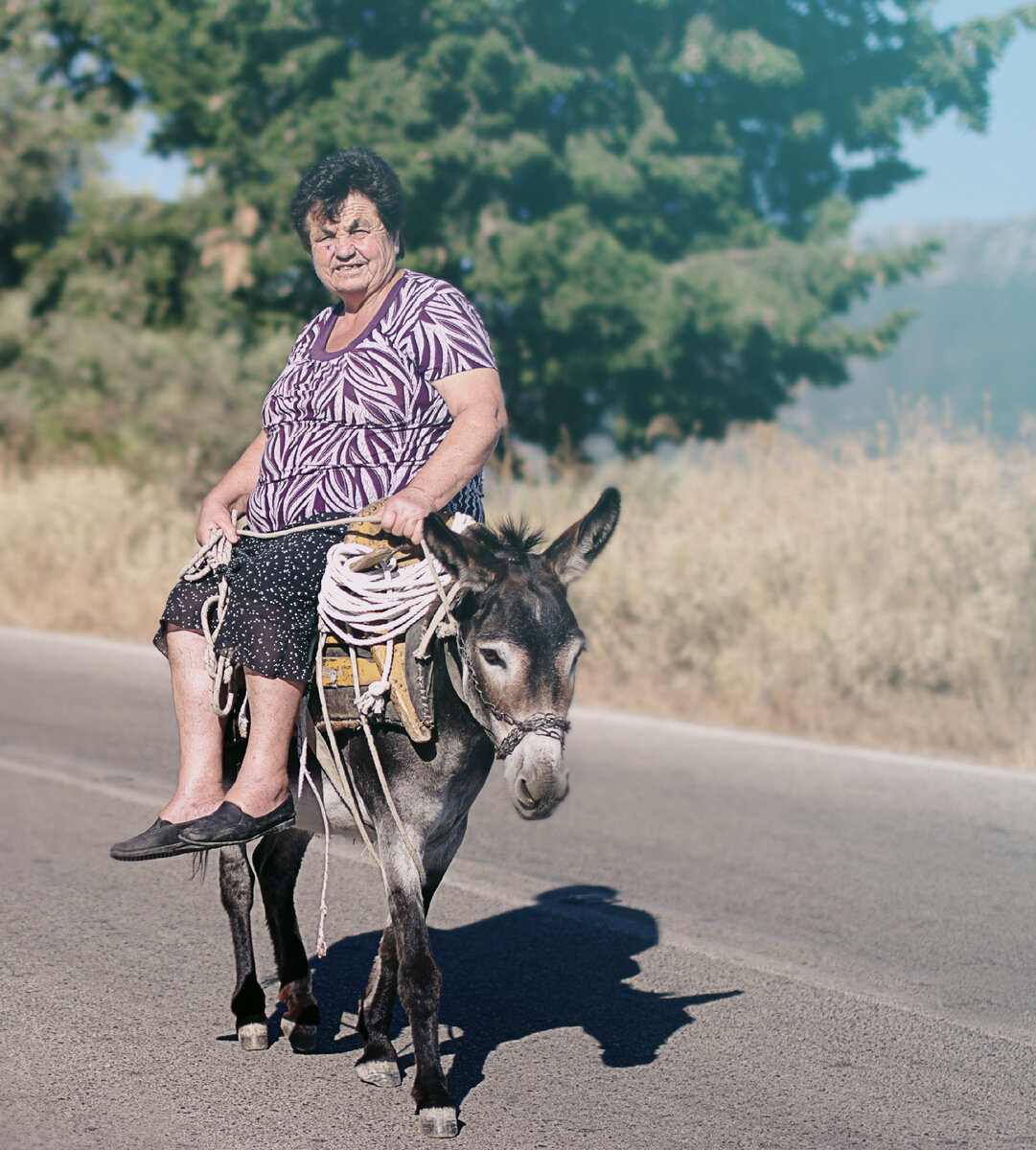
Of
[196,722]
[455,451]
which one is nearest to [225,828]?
[196,722]

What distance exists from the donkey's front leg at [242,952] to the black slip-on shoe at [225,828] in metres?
0.50

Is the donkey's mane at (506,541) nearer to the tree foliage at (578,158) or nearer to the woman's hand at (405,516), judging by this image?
the woman's hand at (405,516)

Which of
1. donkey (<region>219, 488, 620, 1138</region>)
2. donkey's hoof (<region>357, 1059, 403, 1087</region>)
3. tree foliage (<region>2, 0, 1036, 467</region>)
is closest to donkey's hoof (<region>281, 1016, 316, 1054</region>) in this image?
donkey (<region>219, 488, 620, 1138</region>)

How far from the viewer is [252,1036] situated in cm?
392

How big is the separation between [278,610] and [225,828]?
0.57 m

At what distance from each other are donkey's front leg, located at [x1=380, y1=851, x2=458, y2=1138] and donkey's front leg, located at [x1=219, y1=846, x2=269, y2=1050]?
769 mm

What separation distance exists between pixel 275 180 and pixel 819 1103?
1648 centimetres

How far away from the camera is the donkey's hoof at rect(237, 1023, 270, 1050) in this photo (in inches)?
154

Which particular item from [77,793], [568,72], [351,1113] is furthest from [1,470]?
[351,1113]

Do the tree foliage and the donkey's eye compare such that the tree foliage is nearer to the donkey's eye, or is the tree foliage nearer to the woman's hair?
the woman's hair

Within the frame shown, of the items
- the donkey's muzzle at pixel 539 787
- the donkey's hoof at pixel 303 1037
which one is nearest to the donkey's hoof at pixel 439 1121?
the donkey's hoof at pixel 303 1037

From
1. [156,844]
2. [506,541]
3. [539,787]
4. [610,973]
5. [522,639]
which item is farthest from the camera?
[610,973]

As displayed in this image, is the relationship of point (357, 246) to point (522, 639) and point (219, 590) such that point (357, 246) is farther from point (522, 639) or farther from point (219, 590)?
point (522, 639)

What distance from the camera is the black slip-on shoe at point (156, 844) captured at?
3.46 metres
